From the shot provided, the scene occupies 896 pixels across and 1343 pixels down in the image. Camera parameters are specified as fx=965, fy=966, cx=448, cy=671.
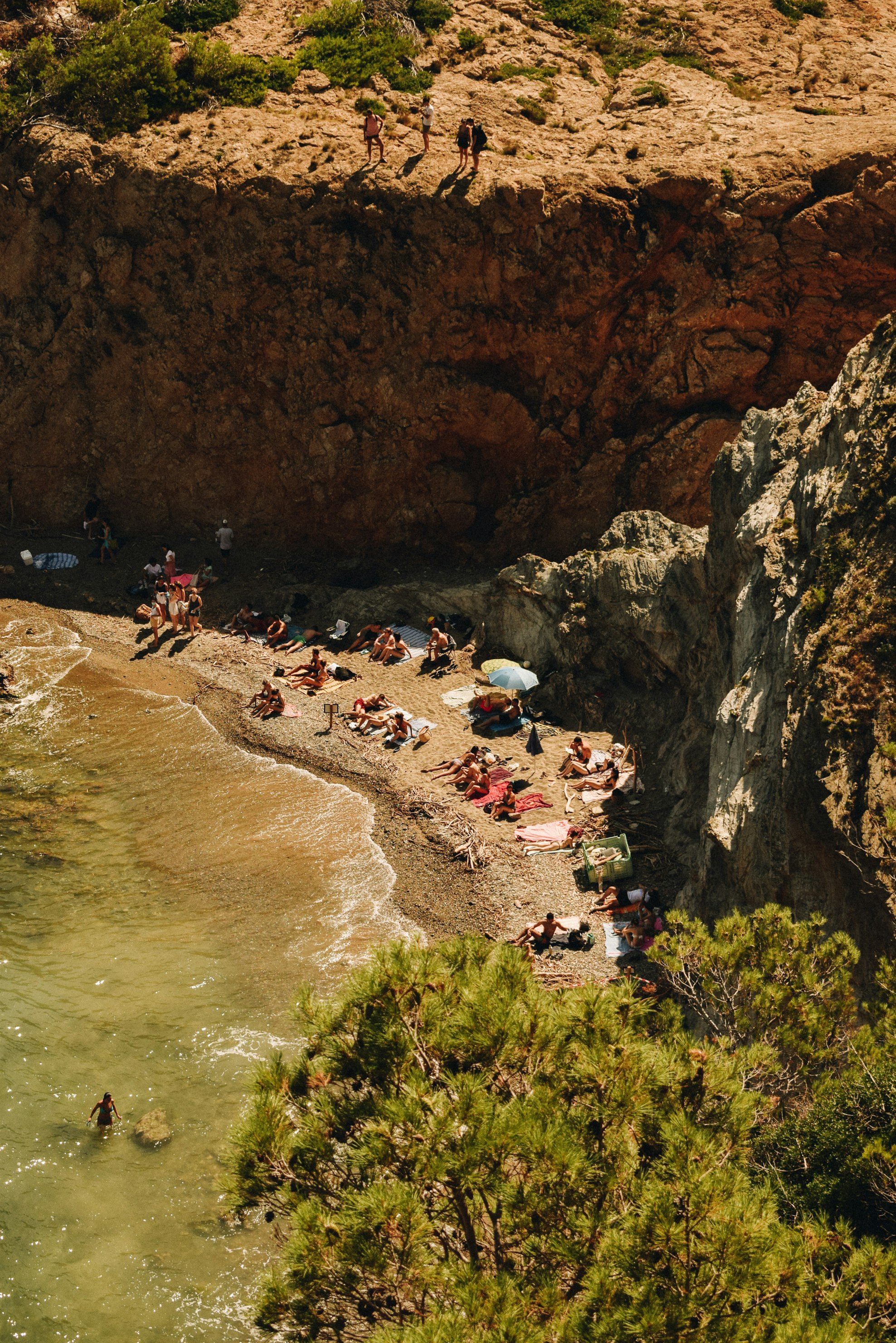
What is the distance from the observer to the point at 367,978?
7.18 meters

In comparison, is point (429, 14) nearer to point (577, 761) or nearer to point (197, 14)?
point (197, 14)

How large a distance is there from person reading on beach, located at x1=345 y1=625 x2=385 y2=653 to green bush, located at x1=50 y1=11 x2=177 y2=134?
1643cm

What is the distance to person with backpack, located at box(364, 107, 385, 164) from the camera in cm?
2628

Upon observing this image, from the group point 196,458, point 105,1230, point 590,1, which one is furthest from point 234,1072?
point 590,1

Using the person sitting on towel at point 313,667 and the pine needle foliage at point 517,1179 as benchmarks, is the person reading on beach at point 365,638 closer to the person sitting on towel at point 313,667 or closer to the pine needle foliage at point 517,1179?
the person sitting on towel at point 313,667

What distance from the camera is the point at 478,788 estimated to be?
2052 centimetres

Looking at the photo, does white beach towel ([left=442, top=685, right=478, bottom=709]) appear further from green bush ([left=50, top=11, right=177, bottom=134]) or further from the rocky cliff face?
green bush ([left=50, top=11, right=177, bottom=134])

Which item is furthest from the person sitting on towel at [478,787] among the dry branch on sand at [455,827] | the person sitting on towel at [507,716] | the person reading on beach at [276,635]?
the person reading on beach at [276,635]

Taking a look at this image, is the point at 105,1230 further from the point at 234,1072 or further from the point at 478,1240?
the point at 478,1240

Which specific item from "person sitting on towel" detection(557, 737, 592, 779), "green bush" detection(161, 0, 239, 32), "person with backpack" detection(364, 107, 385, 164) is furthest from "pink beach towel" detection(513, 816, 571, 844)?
"green bush" detection(161, 0, 239, 32)

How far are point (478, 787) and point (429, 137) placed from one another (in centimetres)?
1913

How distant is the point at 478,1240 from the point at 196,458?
2613 centimetres

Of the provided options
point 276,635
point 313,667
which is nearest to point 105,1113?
point 313,667

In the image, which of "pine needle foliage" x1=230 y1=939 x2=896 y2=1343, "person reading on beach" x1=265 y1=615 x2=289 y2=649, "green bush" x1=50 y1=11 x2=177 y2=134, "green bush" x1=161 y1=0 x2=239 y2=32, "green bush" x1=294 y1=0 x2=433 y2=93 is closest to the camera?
"pine needle foliage" x1=230 y1=939 x2=896 y2=1343
